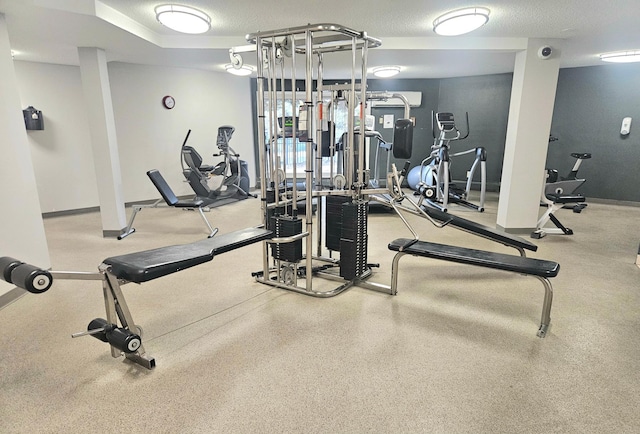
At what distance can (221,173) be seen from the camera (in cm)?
655

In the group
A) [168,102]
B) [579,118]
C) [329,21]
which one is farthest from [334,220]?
[579,118]

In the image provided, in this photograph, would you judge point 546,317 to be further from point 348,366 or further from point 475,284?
point 348,366

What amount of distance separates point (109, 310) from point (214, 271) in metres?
1.47

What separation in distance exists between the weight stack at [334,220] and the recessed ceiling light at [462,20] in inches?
78.0

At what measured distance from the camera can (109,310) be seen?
197cm

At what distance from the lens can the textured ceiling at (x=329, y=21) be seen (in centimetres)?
307

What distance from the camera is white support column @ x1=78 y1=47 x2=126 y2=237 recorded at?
4156mm

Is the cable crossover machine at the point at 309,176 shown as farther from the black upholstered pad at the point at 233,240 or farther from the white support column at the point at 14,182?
the white support column at the point at 14,182

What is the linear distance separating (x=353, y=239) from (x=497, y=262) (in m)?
1.08

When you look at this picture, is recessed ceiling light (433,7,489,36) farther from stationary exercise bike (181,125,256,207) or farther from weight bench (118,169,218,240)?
stationary exercise bike (181,125,256,207)

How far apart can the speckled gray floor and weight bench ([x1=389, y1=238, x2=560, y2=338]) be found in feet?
0.58

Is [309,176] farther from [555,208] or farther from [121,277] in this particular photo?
[555,208]

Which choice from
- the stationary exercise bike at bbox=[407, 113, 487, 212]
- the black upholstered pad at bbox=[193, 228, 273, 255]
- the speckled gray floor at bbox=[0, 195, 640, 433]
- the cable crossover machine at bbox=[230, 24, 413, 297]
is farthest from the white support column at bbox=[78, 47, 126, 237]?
the stationary exercise bike at bbox=[407, 113, 487, 212]

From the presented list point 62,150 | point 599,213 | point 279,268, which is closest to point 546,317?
point 279,268
